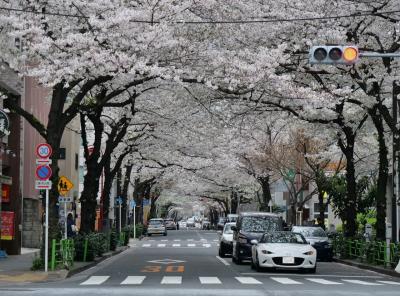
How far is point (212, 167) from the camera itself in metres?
64.6

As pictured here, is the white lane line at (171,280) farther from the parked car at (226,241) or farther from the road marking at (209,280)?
the parked car at (226,241)

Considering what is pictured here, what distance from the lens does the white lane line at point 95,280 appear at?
731 inches

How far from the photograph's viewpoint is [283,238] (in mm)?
24375

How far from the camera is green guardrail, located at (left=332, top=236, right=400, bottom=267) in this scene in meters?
24.8

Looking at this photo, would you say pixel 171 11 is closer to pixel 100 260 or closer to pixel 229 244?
pixel 100 260

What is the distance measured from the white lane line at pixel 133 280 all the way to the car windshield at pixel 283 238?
205 inches

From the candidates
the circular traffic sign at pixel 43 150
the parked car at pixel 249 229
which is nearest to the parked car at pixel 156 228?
the parked car at pixel 249 229

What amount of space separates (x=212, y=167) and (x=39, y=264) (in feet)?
141

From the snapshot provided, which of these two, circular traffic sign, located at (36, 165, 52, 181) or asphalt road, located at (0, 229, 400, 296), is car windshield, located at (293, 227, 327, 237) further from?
circular traffic sign, located at (36, 165, 52, 181)

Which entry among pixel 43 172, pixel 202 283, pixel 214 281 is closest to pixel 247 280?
pixel 214 281

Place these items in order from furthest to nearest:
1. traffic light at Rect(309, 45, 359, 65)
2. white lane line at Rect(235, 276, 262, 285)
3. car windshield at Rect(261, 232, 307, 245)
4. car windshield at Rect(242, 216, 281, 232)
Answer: car windshield at Rect(242, 216, 281, 232)
car windshield at Rect(261, 232, 307, 245)
white lane line at Rect(235, 276, 262, 285)
traffic light at Rect(309, 45, 359, 65)

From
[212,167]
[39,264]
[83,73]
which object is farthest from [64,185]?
[212,167]

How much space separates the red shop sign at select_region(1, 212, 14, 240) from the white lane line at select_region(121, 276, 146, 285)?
11918 millimetres

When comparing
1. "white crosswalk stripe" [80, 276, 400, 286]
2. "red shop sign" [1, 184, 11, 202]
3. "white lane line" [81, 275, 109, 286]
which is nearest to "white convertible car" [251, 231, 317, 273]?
"white crosswalk stripe" [80, 276, 400, 286]
